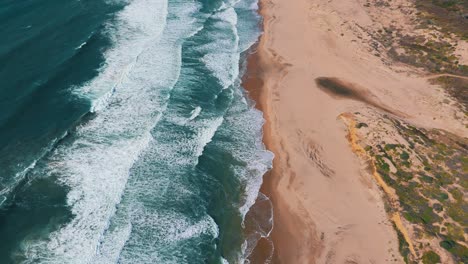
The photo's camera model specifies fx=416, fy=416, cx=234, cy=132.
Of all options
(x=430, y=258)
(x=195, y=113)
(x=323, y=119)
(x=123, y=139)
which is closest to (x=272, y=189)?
(x=323, y=119)

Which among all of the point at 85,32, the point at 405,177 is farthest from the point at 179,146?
the point at 85,32

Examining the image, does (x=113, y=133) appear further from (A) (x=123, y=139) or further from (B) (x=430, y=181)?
(B) (x=430, y=181)

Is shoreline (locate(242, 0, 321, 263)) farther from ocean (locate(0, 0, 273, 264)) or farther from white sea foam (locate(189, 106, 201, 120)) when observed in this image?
white sea foam (locate(189, 106, 201, 120))

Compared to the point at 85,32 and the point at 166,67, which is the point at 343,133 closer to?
the point at 166,67

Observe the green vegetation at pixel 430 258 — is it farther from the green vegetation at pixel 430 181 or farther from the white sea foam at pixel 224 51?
the white sea foam at pixel 224 51

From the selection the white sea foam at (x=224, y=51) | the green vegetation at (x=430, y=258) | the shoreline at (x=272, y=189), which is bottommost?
the shoreline at (x=272, y=189)

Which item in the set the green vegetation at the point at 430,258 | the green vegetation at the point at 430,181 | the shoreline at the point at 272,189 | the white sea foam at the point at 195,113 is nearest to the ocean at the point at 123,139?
the white sea foam at the point at 195,113

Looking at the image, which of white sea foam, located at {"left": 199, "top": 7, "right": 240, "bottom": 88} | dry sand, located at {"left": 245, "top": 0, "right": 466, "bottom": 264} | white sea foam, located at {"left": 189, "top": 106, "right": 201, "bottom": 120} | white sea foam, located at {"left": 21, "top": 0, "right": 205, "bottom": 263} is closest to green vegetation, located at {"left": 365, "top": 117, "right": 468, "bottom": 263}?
dry sand, located at {"left": 245, "top": 0, "right": 466, "bottom": 264}
